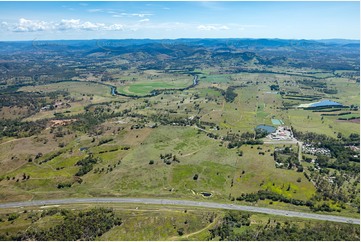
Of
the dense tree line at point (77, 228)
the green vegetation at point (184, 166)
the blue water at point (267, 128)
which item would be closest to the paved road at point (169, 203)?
the green vegetation at point (184, 166)

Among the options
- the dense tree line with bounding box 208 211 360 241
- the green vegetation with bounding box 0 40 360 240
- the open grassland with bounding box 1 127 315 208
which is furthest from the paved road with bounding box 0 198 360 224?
the dense tree line with bounding box 208 211 360 241

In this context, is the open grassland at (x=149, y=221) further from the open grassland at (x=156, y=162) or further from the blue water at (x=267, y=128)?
the blue water at (x=267, y=128)

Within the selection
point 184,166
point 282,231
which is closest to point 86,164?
point 184,166

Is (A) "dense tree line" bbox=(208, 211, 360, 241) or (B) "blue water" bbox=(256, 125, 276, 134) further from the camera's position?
(B) "blue water" bbox=(256, 125, 276, 134)

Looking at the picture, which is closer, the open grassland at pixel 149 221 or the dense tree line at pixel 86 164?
the open grassland at pixel 149 221

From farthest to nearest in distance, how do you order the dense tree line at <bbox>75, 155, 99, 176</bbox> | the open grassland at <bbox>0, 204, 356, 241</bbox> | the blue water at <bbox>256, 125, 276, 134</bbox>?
the blue water at <bbox>256, 125, 276, 134</bbox> < the dense tree line at <bbox>75, 155, 99, 176</bbox> < the open grassland at <bbox>0, 204, 356, 241</bbox>

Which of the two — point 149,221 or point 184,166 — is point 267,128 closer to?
point 184,166

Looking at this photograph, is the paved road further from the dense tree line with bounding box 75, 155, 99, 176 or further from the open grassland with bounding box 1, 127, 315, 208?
the dense tree line with bounding box 75, 155, 99, 176

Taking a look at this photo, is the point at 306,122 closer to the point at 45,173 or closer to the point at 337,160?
the point at 337,160

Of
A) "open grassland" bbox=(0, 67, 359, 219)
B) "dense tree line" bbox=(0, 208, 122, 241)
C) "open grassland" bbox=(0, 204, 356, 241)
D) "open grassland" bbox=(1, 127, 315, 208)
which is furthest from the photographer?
"open grassland" bbox=(1, 127, 315, 208)

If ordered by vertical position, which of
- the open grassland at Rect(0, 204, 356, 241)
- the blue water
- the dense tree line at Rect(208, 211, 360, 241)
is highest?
the blue water

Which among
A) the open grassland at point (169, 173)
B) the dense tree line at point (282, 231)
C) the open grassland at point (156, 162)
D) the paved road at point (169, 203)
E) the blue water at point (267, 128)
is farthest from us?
the blue water at point (267, 128)
